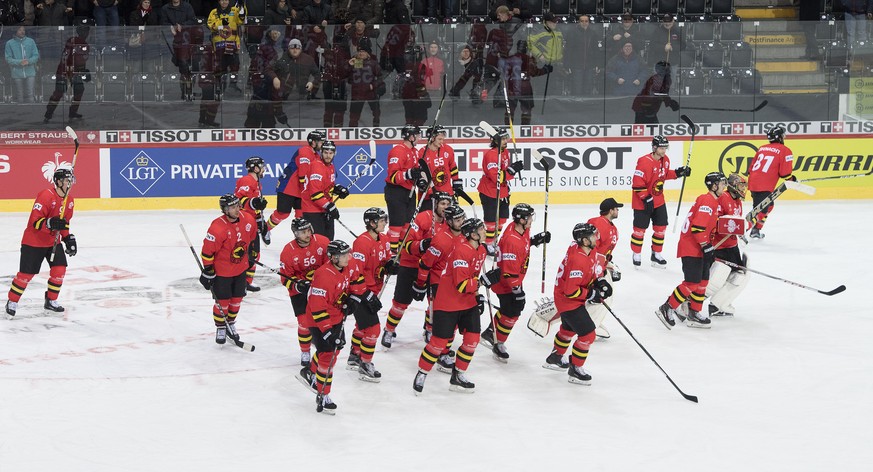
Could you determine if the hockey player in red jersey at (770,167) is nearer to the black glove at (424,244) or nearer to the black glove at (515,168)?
the black glove at (515,168)

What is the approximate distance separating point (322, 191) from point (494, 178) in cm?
191

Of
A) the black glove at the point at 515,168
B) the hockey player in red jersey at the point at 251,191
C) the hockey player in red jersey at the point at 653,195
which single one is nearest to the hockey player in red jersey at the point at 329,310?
the hockey player in red jersey at the point at 251,191

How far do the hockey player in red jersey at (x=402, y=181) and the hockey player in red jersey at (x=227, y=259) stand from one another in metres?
2.65

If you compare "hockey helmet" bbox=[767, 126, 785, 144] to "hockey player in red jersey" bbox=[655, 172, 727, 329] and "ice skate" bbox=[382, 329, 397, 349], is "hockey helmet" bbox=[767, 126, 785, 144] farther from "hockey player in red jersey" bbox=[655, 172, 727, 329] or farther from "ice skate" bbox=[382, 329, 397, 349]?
"ice skate" bbox=[382, 329, 397, 349]

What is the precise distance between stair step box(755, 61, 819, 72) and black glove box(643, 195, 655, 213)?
4933 millimetres

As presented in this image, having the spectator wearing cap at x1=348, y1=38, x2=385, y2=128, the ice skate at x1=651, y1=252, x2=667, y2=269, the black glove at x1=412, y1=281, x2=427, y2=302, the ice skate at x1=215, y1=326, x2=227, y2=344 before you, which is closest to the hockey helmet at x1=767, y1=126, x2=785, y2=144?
the ice skate at x1=651, y1=252, x2=667, y2=269

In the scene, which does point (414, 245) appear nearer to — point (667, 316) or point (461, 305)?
point (461, 305)

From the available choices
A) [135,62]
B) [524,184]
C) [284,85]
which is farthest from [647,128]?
[135,62]

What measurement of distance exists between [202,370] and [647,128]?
8.77 m

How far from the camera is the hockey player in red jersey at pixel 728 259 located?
32.5 ft

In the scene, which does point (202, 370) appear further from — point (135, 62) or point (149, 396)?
point (135, 62)

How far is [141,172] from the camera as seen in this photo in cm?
1501

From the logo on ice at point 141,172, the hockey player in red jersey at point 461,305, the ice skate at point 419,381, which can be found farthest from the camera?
the logo on ice at point 141,172

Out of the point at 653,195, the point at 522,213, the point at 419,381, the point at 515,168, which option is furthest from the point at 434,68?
the point at 419,381
